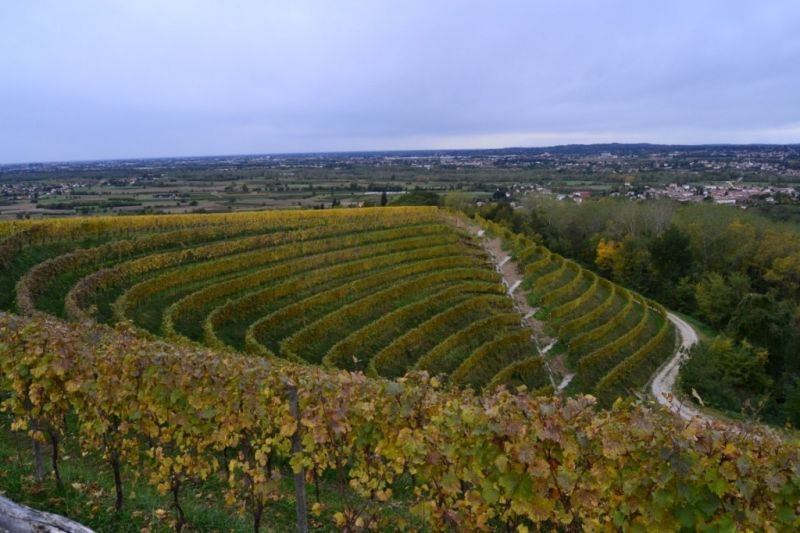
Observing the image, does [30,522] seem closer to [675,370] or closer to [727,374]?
[727,374]

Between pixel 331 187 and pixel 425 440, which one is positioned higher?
pixel 331 187

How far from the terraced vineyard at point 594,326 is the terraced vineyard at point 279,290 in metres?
2.05

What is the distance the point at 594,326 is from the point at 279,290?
17577mm

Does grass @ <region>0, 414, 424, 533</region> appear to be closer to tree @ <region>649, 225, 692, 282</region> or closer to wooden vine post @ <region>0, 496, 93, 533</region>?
wooden vine post @ <region>0, 496, 93, 533</region>

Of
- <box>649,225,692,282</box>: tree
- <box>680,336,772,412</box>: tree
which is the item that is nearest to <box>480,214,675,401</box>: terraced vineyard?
<box>680,336,772,412</box>: tree

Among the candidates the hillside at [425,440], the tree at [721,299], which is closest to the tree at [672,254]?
the tree at [721,299]

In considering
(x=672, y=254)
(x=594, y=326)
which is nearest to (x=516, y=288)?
(x=594, y=326)

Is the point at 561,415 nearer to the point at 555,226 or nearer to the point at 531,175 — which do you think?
the point at 555,226

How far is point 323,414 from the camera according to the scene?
5188 millimetres

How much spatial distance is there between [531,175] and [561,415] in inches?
6123

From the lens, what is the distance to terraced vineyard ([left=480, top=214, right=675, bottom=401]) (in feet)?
87.1

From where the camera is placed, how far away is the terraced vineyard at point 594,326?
26.6 m

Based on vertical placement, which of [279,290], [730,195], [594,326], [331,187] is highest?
[331,187]

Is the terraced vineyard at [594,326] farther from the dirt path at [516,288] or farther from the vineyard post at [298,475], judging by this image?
the vineyard post at [298,475]
